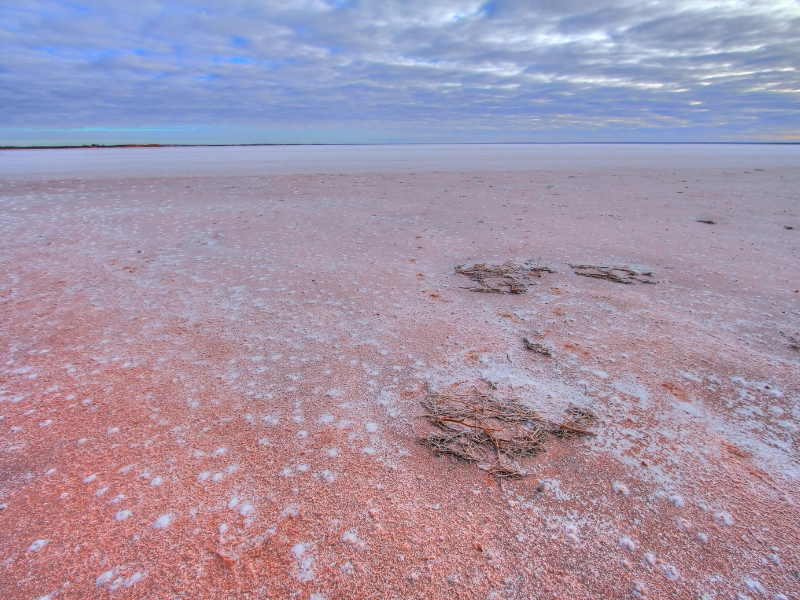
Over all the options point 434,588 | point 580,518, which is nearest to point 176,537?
point 434,588

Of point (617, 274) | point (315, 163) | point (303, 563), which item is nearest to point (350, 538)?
point (303, 563)

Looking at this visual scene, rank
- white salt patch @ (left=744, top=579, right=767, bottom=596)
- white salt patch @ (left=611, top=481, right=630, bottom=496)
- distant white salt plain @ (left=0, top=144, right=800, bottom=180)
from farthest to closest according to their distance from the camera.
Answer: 1. distant white salt plain @ (left=0, top=144, right=800, bottom=180)
2. white salt patch @ (left=611, top=481, right=630, bottom=496)
3. white salt patch @ (left=744, top=579, right=767, bottom=596)

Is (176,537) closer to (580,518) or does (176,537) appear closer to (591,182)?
(580,518)

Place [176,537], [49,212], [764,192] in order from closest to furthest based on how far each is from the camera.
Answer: [176,537]
[49,212]
[764,192]

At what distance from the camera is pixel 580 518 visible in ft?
6.41

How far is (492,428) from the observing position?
2.49 metres

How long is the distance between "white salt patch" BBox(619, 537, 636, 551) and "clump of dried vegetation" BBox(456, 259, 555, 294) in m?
2.99

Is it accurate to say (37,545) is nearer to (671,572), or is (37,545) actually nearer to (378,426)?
(378,426)

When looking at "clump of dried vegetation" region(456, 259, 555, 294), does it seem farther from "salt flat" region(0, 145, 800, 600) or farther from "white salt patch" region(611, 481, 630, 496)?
"white salt patch" region(611, 481, 630, 496)

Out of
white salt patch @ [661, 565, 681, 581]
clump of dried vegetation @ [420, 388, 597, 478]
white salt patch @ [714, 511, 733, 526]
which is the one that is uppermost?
clump of dried vegetation @ [420, 388, 597, 478]

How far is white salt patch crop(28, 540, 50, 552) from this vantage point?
1772 mm

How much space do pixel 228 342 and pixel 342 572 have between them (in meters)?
2.27

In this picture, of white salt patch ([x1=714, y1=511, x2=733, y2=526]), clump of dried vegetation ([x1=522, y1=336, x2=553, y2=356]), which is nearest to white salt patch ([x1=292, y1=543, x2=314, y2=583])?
white salt patch ([x1=714, y1=511, x2=733, y2=526])

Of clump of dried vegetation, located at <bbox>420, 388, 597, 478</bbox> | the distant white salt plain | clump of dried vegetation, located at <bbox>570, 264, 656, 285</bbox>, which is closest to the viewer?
clump of dried vegetation, located at <bbox>420, 388, 597, 478</bbox>
